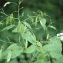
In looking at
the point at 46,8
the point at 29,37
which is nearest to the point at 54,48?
the point at 29,37

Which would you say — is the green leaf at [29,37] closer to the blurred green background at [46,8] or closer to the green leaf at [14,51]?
the green leaf at [14,51]

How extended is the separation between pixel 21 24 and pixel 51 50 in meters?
0.21

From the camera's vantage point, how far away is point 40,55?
138 cm

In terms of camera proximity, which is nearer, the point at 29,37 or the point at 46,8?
the point at 29,37

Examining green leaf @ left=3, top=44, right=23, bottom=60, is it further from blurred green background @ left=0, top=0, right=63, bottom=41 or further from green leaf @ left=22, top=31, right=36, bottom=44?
blurred green background @ left=0, top=0, right=63, bottom=41

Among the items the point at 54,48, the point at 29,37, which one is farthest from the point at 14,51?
the point at 54,48

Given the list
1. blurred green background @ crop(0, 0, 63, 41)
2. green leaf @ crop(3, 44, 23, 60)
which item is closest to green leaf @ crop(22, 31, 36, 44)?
green leaf @ crop(3, 44, 23, 60)

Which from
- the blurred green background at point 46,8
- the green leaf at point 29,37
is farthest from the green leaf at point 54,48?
the blurred green background at point 46,8

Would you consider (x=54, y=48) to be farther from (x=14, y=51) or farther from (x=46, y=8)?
(x=46, y=8)

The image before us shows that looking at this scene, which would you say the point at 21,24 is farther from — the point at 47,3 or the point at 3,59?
the point at 47,3

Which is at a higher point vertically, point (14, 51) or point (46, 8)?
point (46, 8)

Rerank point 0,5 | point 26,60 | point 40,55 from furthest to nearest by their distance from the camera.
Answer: point 0,5, point 26,60, point 40,55

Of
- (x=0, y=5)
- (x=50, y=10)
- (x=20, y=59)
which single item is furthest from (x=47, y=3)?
(x=20, y=59)

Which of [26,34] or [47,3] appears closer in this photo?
[26,34]
